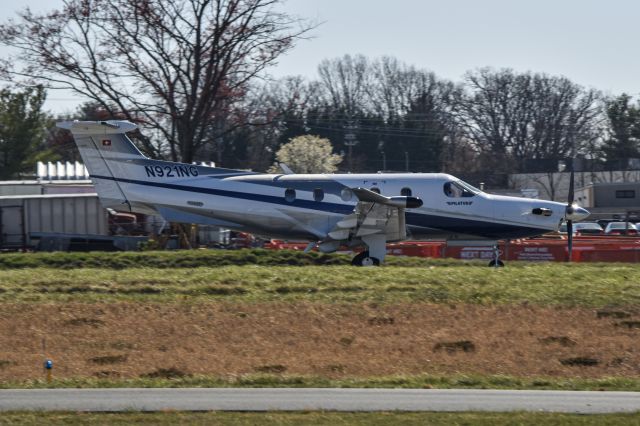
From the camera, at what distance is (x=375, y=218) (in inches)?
1089

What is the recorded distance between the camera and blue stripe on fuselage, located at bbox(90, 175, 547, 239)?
28.5 m

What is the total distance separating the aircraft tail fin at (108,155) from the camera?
95.5 feet

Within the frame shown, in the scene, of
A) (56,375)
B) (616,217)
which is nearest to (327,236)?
(56,375)

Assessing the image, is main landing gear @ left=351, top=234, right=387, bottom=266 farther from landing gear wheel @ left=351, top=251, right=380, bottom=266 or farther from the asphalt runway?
the asphalt runway

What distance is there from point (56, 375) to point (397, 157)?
90.8 m

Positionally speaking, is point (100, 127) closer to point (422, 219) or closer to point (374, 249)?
point (374, 249)

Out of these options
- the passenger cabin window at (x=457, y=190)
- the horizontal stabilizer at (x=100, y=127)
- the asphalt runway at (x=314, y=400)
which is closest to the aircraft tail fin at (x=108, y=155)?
the horizontal stabilizer at (x=100, y=127)

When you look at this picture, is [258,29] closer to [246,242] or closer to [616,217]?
[246,242]

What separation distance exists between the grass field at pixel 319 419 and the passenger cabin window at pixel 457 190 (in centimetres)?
1651

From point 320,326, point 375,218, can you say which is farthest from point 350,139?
point 320,326

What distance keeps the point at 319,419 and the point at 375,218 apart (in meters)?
15.6

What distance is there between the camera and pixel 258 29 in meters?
38.8

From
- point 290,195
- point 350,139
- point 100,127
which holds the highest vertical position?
point 350,139

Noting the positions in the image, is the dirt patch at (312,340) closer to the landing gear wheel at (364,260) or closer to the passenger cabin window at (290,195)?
the landing gear wheel at (364,260)
